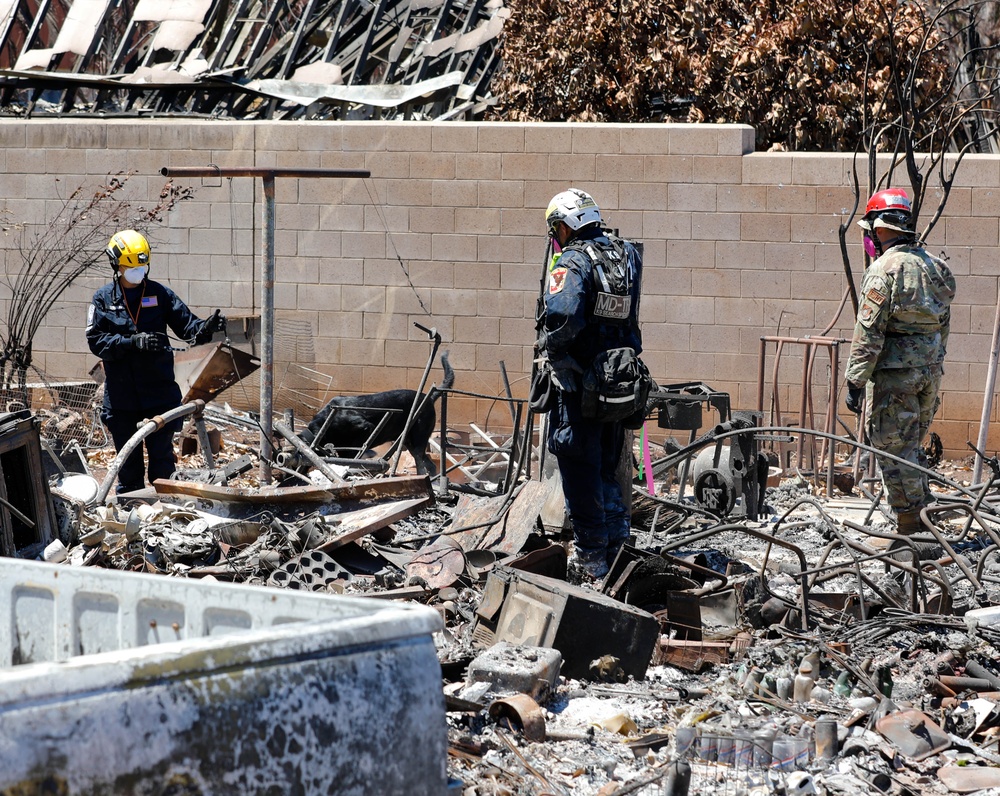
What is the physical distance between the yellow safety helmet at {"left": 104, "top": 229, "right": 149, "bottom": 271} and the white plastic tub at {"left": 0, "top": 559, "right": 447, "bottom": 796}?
4.97m

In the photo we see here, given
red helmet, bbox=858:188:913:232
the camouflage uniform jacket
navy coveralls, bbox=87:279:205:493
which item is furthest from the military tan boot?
navy coveralls, bbox=87:279:205:493

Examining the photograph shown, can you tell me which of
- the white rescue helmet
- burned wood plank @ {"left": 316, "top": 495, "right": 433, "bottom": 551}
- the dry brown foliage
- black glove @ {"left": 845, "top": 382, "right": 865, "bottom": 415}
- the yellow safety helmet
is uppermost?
the dry brown foliage

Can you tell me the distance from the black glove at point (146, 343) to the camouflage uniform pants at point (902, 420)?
4.23 meters

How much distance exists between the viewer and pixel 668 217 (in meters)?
9.87

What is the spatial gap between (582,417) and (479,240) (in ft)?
14.3

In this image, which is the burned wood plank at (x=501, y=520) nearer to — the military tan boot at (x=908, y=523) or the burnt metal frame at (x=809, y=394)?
the military tan boot at (x=908, y=523)

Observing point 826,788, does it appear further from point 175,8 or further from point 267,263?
point 175,8

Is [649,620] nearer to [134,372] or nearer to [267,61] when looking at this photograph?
[134,372]

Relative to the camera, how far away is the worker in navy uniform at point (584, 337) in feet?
19.8

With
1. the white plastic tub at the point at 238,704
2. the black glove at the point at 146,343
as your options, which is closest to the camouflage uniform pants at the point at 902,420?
the black glove at the point at 146,343

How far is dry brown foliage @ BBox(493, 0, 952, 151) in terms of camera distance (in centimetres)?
1090

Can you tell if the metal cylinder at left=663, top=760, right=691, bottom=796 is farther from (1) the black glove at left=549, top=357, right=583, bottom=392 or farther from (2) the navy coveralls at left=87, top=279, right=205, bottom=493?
(2) the navy coveralls at left=87, top=279, right=205, bottom=493

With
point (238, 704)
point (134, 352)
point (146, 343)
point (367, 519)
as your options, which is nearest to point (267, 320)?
point (146, 343)

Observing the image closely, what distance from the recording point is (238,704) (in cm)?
227
